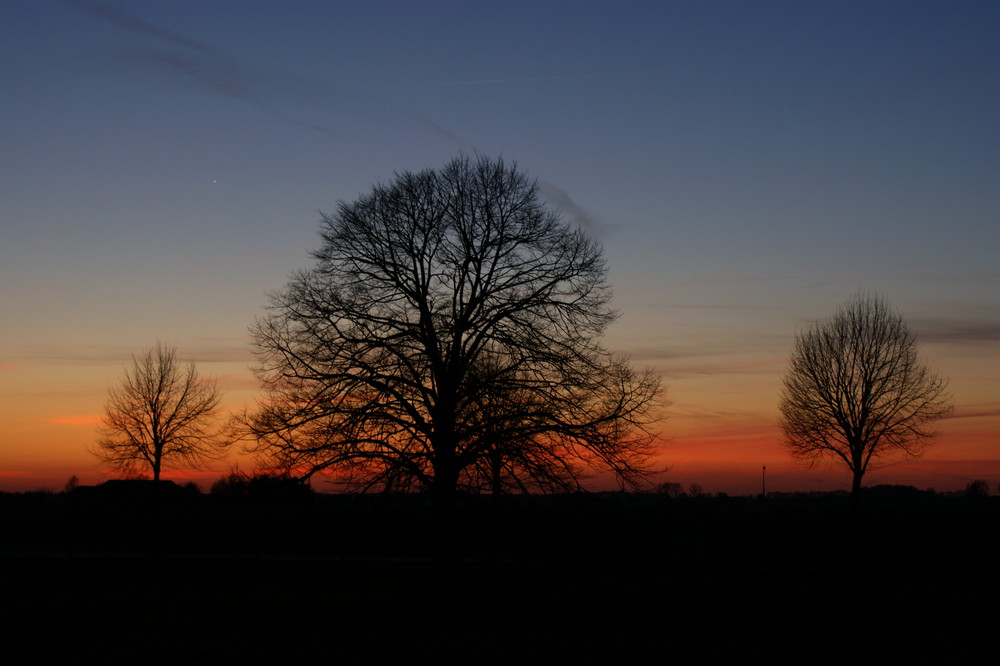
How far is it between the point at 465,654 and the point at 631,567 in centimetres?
1794

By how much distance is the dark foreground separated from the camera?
17.1m

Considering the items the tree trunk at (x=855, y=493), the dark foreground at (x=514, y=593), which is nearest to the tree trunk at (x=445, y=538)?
the dark foreground at (x=514, y=593)

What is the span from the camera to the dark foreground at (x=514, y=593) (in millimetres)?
17078

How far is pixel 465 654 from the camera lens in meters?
15.9

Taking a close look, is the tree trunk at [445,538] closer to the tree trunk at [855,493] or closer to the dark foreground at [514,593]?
the dark foreground at [514,593]

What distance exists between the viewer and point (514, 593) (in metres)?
25.1

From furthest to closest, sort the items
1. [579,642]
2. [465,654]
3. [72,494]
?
[72,494] → [579,642] → [465,654]

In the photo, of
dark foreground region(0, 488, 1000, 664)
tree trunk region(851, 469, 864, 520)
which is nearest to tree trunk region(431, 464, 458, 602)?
dark foreground region(0, 488, 1000, 664)

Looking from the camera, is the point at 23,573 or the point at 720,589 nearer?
the point at 720,589

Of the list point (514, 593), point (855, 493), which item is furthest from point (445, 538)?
point (855, 493)

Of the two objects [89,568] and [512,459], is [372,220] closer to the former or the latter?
Answer: [512,459]

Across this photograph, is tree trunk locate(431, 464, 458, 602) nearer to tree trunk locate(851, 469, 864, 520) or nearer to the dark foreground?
the dark foreground

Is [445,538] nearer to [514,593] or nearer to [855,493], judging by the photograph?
[514,593]

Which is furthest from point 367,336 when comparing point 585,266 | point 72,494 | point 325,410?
point 72,494
